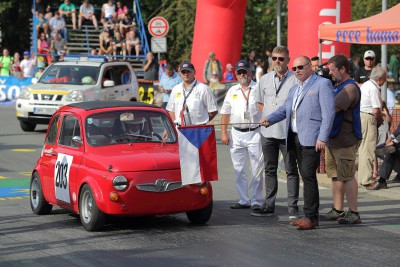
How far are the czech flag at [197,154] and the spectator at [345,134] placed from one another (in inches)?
57.2

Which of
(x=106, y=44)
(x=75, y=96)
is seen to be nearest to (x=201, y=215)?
(x=75, y=96)

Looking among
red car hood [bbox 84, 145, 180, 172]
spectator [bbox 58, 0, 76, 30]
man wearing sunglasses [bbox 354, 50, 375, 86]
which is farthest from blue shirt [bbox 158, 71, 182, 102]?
spectator [bbox 58, 0, 76, 30]

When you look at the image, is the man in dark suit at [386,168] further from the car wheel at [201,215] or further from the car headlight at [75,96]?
the car headlight at [75,96]

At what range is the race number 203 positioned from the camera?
484 inches

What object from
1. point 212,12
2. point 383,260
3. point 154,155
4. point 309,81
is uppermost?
point 212,12

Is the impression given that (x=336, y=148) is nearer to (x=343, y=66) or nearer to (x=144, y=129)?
(x=343, y=66)

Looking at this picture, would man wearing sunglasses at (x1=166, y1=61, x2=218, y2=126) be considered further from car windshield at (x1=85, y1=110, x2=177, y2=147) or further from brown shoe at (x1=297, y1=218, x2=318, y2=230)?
brown shoe at (x1=297, y1=218, x2=318, y2=230)

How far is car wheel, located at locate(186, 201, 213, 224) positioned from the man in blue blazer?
3.33ft

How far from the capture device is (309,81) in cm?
1182

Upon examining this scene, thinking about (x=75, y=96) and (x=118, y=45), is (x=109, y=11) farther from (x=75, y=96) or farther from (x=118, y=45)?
(x=75, y=96)

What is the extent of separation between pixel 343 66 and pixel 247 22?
34.0 meters

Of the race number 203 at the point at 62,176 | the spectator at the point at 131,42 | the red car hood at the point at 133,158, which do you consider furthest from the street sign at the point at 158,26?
the red car hood at the point at 133,158

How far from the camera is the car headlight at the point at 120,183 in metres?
11.4

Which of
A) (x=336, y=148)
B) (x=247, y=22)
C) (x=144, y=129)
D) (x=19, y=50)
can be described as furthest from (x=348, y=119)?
(x=19, y=50)
